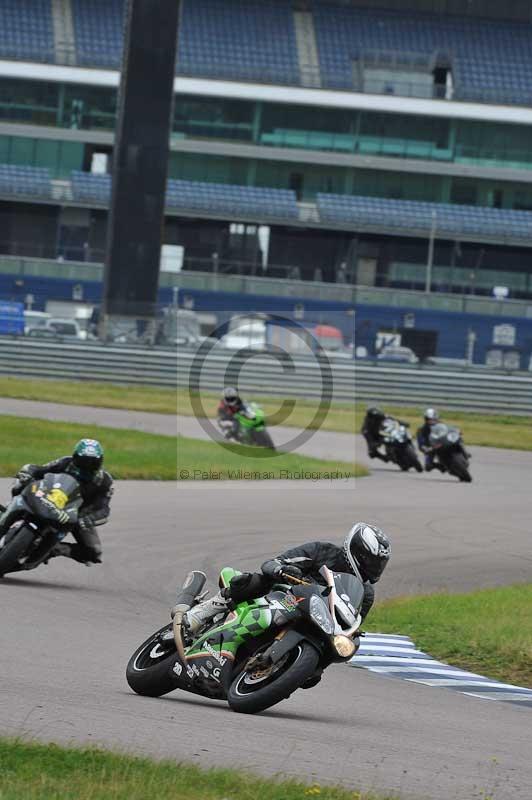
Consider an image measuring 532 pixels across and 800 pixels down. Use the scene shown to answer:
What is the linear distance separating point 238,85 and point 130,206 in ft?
67.3

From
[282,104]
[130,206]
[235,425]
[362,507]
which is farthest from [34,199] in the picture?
[362,507]

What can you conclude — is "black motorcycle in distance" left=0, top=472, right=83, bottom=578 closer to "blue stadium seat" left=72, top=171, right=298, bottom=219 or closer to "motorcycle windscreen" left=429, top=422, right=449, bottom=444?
"motorcycle windscreen" left=429, top=422, right=449, bottom=444

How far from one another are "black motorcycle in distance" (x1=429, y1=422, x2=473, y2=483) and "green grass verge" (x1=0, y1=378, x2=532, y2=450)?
8.57m

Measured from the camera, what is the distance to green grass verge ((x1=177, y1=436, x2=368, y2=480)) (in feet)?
75.8

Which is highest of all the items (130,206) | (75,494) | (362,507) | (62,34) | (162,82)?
(62,34)

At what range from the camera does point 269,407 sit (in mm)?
35812

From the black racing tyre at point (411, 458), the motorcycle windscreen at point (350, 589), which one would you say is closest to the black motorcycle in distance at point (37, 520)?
the motorcycle windscreen at point (350, 589)

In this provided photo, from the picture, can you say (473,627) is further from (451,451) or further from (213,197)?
(213,197)

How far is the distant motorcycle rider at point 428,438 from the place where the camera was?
2619 cm

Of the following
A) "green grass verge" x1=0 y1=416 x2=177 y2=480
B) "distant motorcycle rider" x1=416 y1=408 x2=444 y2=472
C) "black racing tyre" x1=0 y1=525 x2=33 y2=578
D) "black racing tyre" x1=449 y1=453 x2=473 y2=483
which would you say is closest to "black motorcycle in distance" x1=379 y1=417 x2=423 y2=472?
"distant motorcycle rider" x1=416 y1=408 x2=444 y2=472

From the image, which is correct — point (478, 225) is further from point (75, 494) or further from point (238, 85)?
point (75, 494)

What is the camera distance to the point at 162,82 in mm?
38500

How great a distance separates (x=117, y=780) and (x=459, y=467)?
824 inches

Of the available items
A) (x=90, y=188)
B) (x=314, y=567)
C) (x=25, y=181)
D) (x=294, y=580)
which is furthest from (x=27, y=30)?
(x=294, y=580)
